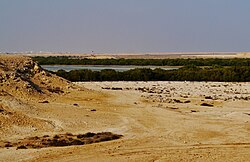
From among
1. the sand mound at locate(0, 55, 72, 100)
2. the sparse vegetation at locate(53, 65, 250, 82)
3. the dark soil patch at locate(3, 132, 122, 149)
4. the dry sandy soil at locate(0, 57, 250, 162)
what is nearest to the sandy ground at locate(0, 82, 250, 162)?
the dry sandy soil at locate(0, 57, 250, 162)

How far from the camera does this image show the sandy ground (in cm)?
1387

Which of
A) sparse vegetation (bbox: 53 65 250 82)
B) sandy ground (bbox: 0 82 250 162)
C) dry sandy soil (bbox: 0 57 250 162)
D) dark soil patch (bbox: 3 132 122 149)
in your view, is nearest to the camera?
sandy ground (bbox: 0 82 250 162)

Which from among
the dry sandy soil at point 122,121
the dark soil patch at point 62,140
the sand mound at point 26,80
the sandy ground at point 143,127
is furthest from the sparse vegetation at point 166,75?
the dark soil patch at point 62,140

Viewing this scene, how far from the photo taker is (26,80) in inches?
Result: 1038

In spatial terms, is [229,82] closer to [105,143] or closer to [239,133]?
[239,133]

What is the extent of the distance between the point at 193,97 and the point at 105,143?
16.3 meters

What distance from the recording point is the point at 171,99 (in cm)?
2895

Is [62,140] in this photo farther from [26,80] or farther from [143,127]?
[26,80]

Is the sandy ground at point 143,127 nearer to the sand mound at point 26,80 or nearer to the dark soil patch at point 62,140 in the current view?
the dark soil patch at point 62,140

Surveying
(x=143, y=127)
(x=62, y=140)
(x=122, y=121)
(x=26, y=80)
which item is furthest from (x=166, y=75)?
(x=62, y=140)

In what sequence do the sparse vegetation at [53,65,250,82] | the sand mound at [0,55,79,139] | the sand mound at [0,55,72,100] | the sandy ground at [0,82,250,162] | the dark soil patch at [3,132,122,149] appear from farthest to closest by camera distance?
the sparse vegetation at [53,65,250,82] < the sand mound at [0,55,72,100] < the sand mound at [0,55,79,139] < the dark soil patch at [3,132,122,149] < the sandy ground at [0,82,250,162]

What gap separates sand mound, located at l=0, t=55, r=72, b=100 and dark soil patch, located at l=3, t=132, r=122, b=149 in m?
7.59

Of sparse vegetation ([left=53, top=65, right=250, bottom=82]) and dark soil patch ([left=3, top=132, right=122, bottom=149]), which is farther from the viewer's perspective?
sparse vegetation ([left=53, top=65, right=250, bottom=82])

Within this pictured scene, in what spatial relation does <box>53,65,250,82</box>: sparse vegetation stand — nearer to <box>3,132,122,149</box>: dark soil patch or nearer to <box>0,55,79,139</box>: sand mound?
<box>0,55,79,139</box>: sand mound
